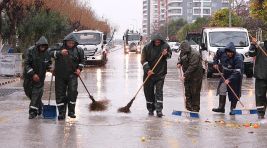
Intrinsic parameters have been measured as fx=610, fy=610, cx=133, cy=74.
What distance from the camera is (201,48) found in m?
27.4

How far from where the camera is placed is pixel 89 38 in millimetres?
38562

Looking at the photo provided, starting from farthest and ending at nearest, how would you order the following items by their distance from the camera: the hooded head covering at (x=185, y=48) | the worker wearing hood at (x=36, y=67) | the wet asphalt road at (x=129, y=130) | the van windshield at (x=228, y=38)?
the van windshield at (x=228, y=38) → the hooded head covering at (x=185, y=48) → the worker wearing hood at (x=36, y=67) → the wet asphalt road at (x=129, y=130)

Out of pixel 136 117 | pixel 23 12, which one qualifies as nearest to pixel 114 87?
pixel 136 117

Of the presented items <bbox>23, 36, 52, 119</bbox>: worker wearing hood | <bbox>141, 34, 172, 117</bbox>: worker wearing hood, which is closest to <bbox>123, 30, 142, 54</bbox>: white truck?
<bbox>141, 34, 172, 117</bbox>: worker wearing hood

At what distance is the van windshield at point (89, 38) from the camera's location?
3806 cm

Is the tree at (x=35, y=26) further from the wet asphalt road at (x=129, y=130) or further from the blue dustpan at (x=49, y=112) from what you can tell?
the blue dustpan at (x=49, y=112)

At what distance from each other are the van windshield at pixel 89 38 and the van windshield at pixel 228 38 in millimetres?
12386

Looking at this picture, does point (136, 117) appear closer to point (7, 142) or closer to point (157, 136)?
point (157, 136)

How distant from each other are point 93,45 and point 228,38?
12879 millimetres

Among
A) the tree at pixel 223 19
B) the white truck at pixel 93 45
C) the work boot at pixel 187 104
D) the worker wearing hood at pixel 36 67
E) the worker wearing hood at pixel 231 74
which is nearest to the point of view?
the worker wearing hood at pixel 36 67

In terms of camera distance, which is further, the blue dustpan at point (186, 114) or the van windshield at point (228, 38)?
the van windshield at point (228, 38)

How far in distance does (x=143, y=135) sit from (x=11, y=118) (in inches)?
141

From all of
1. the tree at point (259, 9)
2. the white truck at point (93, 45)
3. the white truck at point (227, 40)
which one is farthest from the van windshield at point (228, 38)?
the white truck at point (93, 45)

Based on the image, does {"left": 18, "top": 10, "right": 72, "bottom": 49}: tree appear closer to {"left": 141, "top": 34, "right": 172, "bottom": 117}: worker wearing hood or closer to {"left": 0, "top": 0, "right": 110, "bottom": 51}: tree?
{"left": 0, "top": 0, "right": 110, "bottom": 51}: tree
